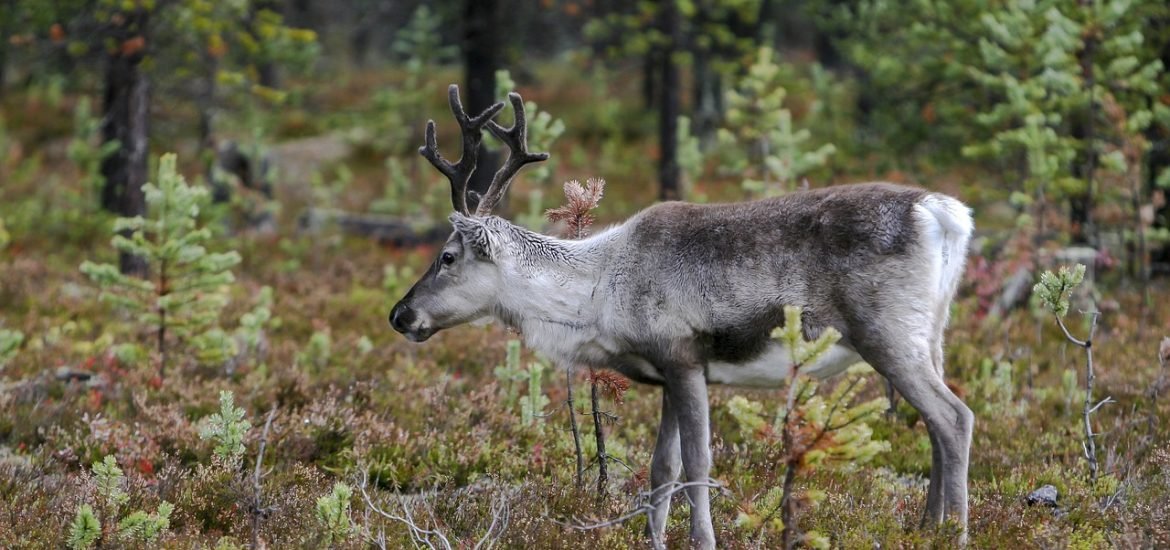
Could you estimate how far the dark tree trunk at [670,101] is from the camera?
1783 centimetres

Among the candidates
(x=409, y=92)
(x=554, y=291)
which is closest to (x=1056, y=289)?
(x=554, y=291)

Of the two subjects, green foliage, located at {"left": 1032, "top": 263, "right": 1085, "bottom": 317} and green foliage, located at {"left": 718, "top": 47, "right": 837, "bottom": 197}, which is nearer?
green foliage, located at {"left": 1032, "top": 263, "right": 1085, "bottom": 317}

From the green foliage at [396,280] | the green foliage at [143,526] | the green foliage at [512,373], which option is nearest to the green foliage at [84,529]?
the green foliage at [143,526]

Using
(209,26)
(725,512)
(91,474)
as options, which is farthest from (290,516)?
(209,26)

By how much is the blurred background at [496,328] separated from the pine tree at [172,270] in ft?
0.12

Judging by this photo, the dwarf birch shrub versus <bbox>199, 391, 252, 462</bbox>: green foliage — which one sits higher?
<bbox>199, 391, 252, 462</bbox>: green foliage

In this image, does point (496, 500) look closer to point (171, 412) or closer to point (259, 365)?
point (171, 412)

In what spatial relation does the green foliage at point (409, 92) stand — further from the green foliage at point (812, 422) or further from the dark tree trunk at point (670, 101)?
the green foliage at point (812, 422)

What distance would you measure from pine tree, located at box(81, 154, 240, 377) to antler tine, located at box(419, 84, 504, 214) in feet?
9.29

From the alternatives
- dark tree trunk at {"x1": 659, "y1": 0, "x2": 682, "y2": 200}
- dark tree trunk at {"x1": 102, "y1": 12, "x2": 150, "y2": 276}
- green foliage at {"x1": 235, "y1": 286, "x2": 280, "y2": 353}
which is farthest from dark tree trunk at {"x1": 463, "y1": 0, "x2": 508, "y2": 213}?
green foliage at {"x1": 235, "y1": 286, "x2": 280, "y2": 353}

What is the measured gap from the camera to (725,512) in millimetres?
6734

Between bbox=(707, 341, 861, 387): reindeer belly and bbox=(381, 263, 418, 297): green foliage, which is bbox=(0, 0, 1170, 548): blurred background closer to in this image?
bbox=(381, 263, 418, 297): green foliage

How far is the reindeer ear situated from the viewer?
6.75 metres

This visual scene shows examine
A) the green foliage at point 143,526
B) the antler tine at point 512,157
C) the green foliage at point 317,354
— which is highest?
the antler tine at point 512,157
